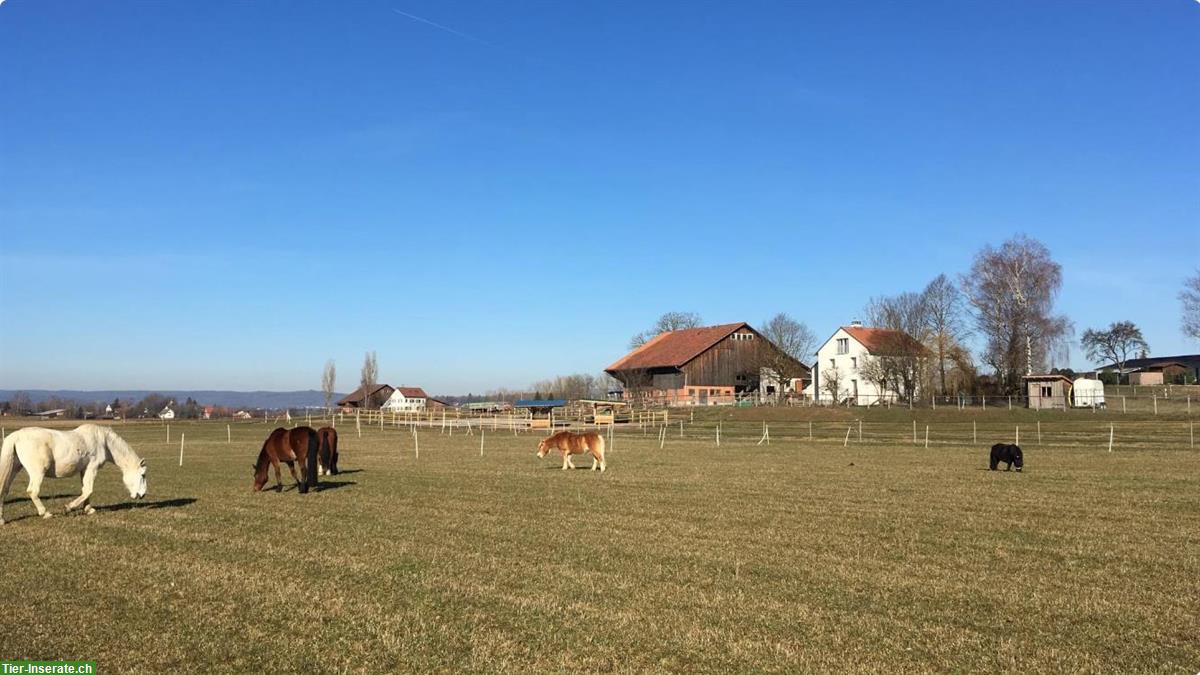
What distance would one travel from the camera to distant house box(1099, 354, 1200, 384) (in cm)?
10285

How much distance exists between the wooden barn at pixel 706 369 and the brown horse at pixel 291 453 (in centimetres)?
6507

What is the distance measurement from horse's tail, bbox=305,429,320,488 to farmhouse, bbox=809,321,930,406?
201 ft

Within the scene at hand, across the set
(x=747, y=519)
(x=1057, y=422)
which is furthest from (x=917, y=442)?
(x=747, y=519)

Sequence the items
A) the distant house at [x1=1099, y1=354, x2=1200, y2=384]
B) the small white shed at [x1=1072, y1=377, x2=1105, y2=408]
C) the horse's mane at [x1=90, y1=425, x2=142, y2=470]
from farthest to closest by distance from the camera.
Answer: the distant house at [x1=1099, y1=354, x2=1200, y2=384] < the small white shed at [x1=1072, y1=377, x2=1105, y2=408] < the horse's mane at [x1=90, y1=425, x2=142, y2=470]

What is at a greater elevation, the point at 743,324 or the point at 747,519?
the point at 743,324

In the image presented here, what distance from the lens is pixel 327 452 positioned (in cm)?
2212

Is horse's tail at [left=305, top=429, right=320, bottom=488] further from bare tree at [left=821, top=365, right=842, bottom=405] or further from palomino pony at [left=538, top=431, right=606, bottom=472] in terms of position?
bare tree at [left=821, top=365, right=842, bottom=405]

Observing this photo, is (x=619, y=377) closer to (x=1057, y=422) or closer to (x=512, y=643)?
(x=1057, y=422)

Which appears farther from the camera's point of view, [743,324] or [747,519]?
[743,324]

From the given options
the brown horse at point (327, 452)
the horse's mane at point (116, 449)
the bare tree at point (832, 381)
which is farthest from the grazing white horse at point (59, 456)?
the bare tree at point (832, 381)

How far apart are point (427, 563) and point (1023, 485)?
14597 millimetres

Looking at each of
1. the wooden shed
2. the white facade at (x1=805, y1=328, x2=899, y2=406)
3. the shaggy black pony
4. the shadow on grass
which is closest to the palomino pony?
the shadow on grass

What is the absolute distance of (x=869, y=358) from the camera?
254 feet

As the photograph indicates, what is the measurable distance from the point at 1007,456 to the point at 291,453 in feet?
60.4
